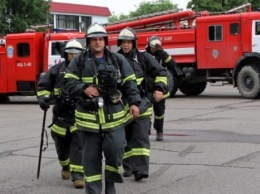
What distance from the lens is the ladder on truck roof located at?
Answer: 21.7m

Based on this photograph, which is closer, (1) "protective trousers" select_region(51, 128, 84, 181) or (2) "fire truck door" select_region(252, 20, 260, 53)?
(1) "protective trousers" select_region(51, 128, 84, 181)

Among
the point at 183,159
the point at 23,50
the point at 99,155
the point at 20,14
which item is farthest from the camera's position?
the point at 20,14

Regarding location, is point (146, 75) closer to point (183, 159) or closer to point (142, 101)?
point (142, 101)

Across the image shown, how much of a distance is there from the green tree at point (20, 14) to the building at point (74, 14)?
32.6 meters

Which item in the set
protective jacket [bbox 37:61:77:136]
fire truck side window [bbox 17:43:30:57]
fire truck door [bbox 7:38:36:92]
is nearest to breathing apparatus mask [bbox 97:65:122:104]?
protective jacket [bbox 37:61:77:136]

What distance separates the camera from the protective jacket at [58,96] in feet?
23.9

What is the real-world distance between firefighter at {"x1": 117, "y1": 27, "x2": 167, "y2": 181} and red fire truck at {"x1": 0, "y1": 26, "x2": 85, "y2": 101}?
13.2m

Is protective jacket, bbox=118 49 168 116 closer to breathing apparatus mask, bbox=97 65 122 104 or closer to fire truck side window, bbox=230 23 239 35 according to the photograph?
breathing apparatus mask, bbox=97 65 122 104

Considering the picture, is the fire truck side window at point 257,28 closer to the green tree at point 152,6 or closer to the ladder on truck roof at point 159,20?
the ladder on truck roof at point 159,20

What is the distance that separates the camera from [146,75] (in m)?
7.75

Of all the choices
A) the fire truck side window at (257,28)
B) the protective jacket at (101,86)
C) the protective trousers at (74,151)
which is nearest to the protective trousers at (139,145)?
the protective trousers at (74,151)

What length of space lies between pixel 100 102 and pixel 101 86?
0.18 m

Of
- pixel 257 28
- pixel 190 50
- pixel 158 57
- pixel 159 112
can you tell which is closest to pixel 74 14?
pixel 190 50

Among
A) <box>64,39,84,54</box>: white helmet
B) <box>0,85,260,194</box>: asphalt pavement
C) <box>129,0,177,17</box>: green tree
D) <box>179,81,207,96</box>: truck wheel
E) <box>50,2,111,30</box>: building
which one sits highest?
<box>129,0,177,17</box>: green tree
